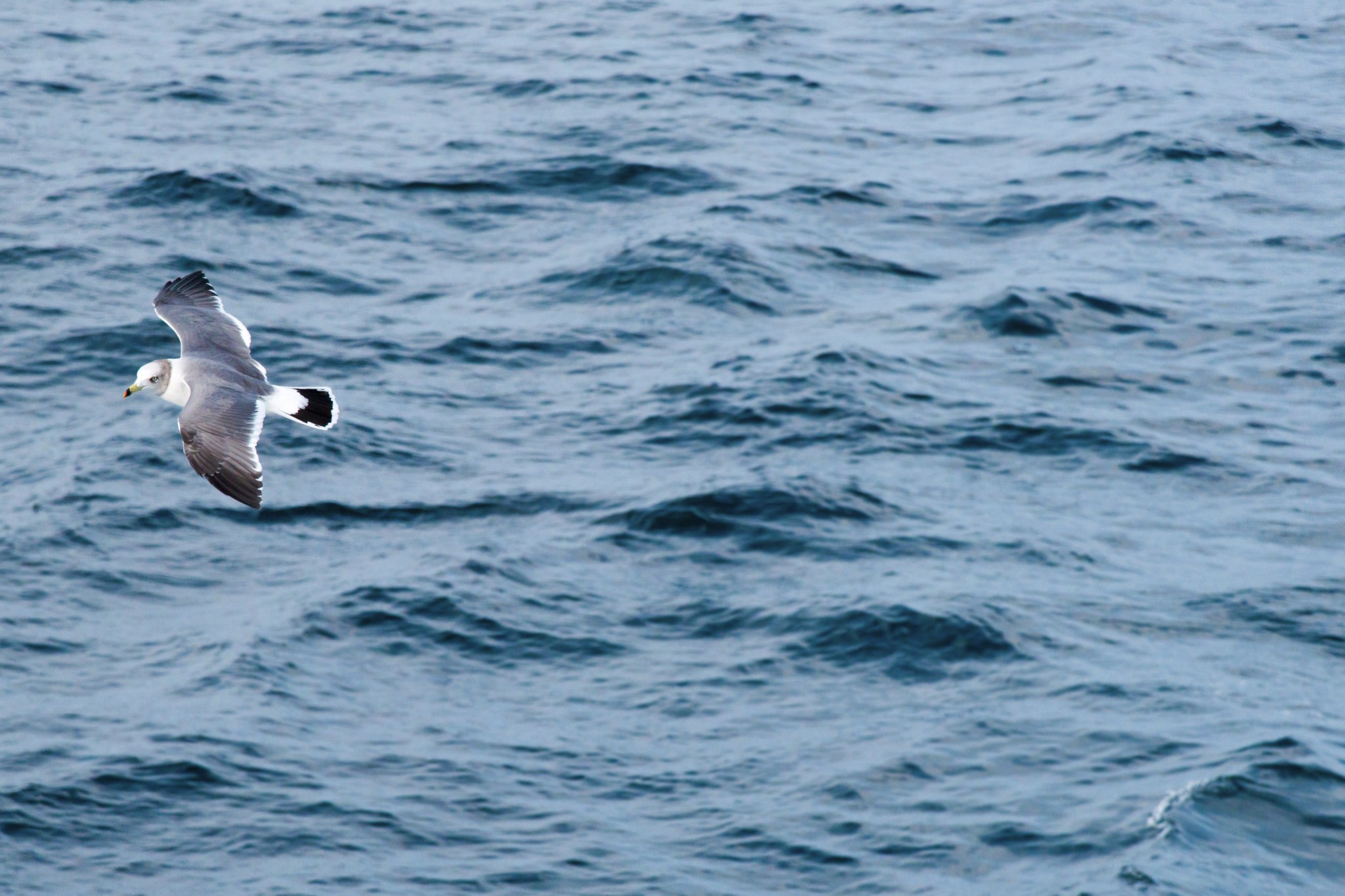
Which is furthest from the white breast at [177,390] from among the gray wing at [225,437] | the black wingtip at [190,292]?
the black wingtip at [190,292]

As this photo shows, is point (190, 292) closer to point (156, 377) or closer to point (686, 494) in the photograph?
point (156, 377)

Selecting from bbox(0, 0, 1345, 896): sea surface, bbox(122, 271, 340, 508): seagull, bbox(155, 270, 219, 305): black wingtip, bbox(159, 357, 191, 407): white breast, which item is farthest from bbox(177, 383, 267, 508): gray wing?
bbox(0, 0, 1345, 896): sea surface

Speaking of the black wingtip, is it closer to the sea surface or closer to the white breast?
the white breast

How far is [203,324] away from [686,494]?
5418 millimetres

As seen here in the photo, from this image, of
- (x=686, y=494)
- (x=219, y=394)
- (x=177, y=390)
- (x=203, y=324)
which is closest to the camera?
(x=219, y=394)

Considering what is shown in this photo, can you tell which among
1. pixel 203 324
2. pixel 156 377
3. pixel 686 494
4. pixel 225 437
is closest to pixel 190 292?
pixel 203 324

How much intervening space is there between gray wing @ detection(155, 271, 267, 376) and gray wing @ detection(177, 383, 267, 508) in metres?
0.83

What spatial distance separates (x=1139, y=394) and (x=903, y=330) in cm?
275

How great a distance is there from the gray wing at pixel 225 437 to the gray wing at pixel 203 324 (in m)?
0.83

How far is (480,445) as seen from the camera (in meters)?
19.7

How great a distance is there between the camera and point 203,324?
15.2 meters

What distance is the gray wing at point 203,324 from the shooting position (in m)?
14.6

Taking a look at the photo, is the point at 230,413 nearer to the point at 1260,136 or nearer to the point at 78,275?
the point at 78,275

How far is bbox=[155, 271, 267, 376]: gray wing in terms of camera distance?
14594 mm
